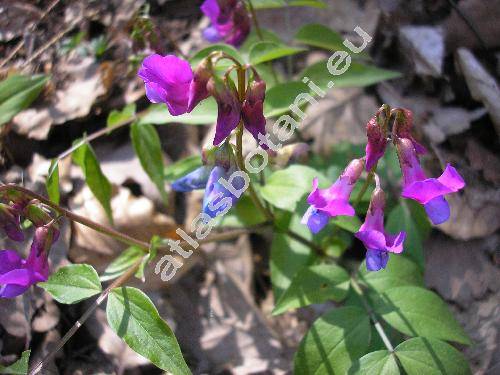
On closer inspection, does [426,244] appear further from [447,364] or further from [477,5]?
[477,5]

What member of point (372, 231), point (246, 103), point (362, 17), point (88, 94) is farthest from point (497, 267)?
point (88, 94)

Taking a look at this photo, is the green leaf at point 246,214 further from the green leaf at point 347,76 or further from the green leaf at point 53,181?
the green leaf at point 53,181

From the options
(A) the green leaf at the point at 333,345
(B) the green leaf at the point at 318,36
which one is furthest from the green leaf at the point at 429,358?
(B) the green leaf at the point at 318,36

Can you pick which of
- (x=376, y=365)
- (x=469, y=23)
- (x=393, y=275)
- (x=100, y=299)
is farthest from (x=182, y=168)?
(x=469, y=23)

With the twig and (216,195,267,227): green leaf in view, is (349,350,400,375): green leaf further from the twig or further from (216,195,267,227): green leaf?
the twig

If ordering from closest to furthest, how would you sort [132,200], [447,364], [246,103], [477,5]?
[246,103] → [447,364] → [132,200] → [477,5]

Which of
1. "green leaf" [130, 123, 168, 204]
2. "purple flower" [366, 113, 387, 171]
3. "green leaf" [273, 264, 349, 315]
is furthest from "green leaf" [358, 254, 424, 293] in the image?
A: "green leaf" [130, 123, 168, 204]

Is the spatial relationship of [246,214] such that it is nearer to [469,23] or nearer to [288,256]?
[288,256]
